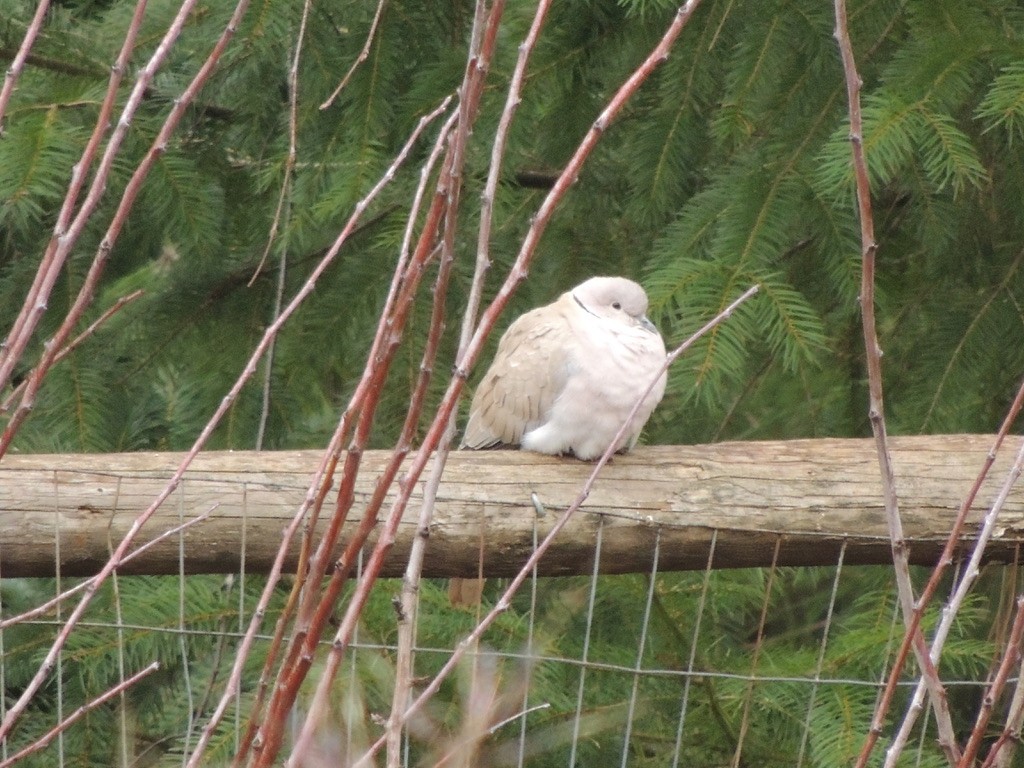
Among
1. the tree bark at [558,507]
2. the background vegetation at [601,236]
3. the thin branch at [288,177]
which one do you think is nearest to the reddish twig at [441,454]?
the thin branch at [288,177]

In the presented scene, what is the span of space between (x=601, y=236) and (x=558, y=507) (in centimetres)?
137

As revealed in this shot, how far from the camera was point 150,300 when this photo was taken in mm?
3316

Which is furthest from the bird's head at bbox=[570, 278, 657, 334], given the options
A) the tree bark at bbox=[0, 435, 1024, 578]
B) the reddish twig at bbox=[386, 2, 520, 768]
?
the reddish twig at bbox=[386, 2, 520, 768]

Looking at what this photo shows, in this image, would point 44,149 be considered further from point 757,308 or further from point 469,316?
point 469,316

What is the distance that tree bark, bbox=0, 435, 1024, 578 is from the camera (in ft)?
6.52

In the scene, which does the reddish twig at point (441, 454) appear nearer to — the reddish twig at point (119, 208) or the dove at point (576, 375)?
the reddish twig at point (119, 208)

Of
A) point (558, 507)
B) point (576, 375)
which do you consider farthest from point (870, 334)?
point (576, 375)

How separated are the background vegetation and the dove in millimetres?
119

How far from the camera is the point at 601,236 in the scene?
3340 millimetres

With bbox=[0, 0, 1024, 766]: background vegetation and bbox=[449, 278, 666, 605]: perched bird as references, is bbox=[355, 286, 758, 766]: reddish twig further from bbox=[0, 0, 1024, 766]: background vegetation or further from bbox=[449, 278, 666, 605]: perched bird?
bbox=[449, 278, 666, 605]: perched bird

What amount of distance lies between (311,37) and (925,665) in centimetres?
216

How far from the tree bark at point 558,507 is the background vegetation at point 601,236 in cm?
29

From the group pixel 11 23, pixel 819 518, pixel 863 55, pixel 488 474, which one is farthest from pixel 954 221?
pixel 11 23

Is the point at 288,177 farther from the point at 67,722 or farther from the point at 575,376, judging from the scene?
the point at 67,722
